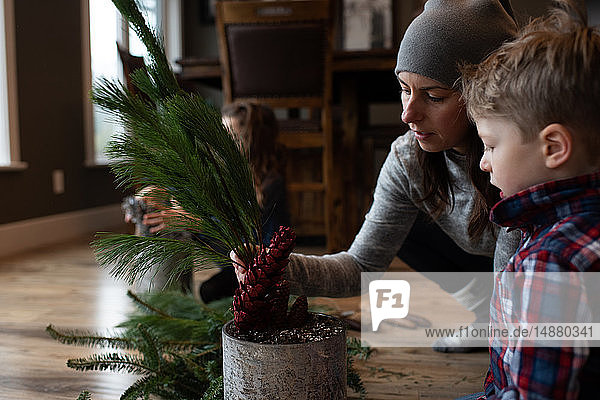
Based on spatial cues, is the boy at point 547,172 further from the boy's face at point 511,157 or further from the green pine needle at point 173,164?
the green pine needle at point 173,164

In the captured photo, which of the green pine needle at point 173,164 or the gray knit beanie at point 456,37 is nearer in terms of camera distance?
the green pine needle at point 173,164

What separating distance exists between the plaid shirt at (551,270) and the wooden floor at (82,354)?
57 cm

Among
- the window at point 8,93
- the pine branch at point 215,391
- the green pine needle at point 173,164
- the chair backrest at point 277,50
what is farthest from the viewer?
the window at point 8,93

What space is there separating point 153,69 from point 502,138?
17.1 inches

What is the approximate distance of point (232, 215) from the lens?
30.4 inches

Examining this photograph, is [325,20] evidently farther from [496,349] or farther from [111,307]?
[496,349]

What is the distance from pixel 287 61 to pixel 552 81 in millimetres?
1953

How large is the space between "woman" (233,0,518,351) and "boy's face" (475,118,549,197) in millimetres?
224

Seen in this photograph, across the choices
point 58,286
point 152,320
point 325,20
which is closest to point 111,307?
point 58,286

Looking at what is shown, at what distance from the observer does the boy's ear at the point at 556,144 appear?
649mm

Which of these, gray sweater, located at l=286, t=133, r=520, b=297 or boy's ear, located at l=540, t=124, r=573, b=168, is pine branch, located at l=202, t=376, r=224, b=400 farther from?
boy's ear, located at l=540, t=124, r=573, b=168

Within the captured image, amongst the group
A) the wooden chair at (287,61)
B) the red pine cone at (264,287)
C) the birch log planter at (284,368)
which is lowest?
the birch log planter at (284,368)

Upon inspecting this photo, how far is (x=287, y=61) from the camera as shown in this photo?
99.2 inches

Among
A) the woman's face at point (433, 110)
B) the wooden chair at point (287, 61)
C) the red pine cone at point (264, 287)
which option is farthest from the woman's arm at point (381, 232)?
the wooden chair at point (287, 61)
